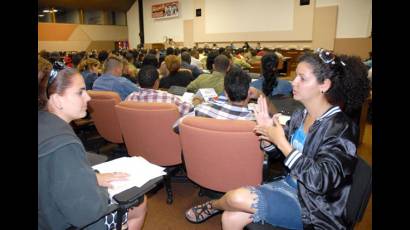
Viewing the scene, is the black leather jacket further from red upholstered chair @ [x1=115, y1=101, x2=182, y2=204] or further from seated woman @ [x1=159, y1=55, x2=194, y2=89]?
seated woman @ [x1=159, y1=55, x2=194, y2=89]

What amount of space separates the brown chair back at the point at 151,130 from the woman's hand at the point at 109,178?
2.59 ft

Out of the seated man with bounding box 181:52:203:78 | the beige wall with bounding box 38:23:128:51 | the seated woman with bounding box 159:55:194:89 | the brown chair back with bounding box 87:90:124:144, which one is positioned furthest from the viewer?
the beige wall with bounding box 38:23:128:51

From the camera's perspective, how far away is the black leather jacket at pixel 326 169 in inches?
47.0

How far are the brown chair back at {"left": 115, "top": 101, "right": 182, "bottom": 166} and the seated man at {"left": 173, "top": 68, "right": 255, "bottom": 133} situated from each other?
330 mm

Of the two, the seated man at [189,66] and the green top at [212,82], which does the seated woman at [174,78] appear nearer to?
the green top at [212,82]

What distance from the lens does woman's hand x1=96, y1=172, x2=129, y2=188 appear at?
Answer: 4.43 ft

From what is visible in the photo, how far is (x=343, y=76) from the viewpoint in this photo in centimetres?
144

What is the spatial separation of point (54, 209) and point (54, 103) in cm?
47

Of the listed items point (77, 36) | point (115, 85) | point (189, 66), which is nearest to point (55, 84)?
point (115, 85)

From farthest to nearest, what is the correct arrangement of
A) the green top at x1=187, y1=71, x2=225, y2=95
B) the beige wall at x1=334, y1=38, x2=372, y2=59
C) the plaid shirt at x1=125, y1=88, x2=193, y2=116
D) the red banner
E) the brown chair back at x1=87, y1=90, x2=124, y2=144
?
the red banner, the beige wall at x1=334, y1=38, x2=372, y2=59, the green top at x1=187, y1=71, x2=225, y2=95, the brown chair back at x1=87, y1=90, x2=124, y2=144, the plaid shirt at x1=125, y1=88, x2=193, y2=116

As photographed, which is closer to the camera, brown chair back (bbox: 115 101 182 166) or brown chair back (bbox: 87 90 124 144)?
brown chair back (bbox: 115 101 182 166)

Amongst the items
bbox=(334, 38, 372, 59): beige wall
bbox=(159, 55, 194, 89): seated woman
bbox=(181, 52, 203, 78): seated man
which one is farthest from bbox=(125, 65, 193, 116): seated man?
bbox=(334, 38, 372, 59): beige wall

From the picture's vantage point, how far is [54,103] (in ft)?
4.14

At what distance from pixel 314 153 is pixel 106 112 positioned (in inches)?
79.8
